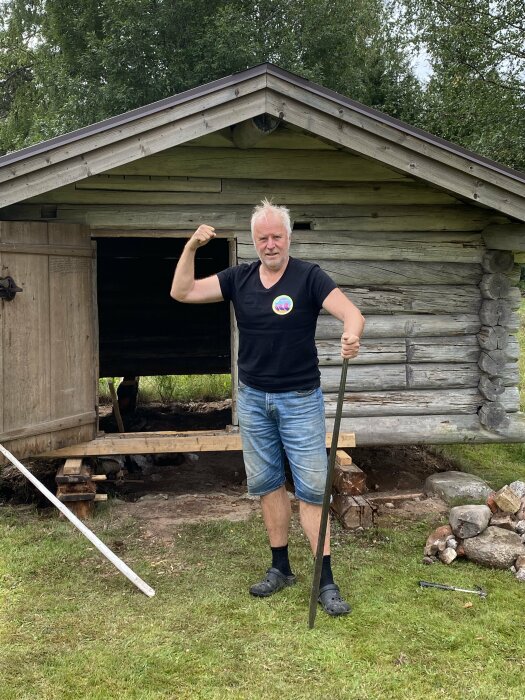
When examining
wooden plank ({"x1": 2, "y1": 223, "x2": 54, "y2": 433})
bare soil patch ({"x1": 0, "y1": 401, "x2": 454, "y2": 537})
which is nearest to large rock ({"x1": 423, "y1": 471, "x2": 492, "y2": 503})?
bare soil patch ({"x1": 0, "y1": 401, "x2": 454, "y2": 537})

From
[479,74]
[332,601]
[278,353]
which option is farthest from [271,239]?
[479,74]

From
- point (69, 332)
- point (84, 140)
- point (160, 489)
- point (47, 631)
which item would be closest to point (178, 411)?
point (160, 489)

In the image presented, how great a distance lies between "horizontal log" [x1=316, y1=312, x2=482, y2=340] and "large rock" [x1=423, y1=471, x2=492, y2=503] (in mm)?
1289

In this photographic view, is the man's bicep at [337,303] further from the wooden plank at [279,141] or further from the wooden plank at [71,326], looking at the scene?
the wooden plank at [71,326]

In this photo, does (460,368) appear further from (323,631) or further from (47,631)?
(47,631)

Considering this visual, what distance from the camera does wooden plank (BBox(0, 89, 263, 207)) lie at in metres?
5.08

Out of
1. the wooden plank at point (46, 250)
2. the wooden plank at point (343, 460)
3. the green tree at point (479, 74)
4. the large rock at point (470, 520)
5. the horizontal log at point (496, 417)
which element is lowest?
the large rock at point (470, 520)

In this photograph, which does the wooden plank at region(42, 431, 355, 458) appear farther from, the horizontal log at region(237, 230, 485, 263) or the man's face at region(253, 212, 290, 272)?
the man's face at region(253, 212, 290, 272)

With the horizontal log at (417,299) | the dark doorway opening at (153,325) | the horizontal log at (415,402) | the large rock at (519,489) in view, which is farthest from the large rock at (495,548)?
the dark doorway opening at (153,325)

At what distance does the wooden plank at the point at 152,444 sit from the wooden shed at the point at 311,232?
11 centimetres

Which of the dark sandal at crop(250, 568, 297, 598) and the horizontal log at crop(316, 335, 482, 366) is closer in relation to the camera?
the dark sandal at crop(250, 568, 297, 598)

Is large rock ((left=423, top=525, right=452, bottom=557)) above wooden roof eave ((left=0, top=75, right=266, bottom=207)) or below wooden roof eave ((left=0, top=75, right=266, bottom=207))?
below

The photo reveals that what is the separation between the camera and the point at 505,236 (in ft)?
19.9

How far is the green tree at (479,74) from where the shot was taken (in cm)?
1722
